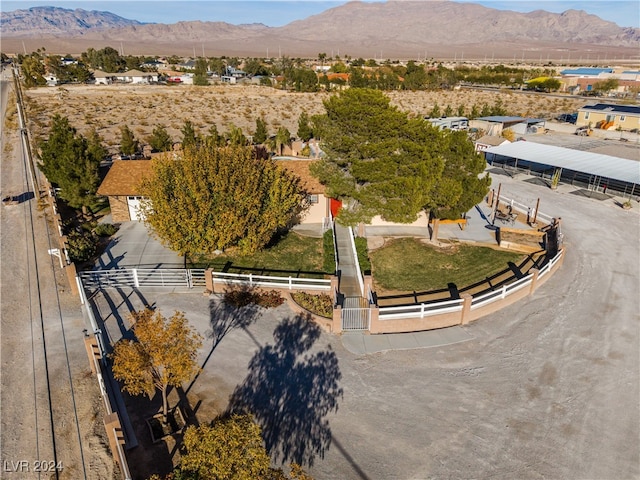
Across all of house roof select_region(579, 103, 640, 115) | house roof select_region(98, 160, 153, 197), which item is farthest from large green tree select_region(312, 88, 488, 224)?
house roof select_region(579, 103, 640, 115)

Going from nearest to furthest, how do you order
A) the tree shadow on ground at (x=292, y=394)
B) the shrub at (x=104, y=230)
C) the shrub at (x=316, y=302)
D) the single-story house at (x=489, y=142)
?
the tree shadow on ground at (x=292, y=394)
the shrub at (x=316, y=302)
the shrub at (x=104, y=230)
the single-story house at (x=489, y=142)

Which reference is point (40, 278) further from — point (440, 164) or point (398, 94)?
point (398, 94)

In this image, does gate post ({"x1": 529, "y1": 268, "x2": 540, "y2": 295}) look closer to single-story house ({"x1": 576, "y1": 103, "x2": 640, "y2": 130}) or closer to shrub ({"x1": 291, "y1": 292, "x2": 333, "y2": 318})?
shrub ({"x1": 291, "y1": 292, "x2": 333, "y2": 318})

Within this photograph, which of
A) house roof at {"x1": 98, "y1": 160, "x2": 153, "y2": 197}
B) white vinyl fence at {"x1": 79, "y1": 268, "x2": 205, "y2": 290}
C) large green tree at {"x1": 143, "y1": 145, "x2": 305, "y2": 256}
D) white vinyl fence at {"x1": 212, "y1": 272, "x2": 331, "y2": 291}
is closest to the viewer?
large green tree at {"x1": 143, "y1": 145, "x2": 305, "y2": 256}

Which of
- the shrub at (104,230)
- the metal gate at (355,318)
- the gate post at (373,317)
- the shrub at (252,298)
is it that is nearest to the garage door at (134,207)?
the shrub at (104,230)

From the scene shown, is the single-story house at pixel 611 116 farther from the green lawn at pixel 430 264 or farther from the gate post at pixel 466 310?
the gate post at pixel 466 310

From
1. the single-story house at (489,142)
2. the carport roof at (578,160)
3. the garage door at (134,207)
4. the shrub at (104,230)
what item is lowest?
the shrub at (104,230)

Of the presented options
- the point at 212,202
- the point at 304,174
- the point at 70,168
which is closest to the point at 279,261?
the point at 212,202

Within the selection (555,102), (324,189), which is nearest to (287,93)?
(555,102)
